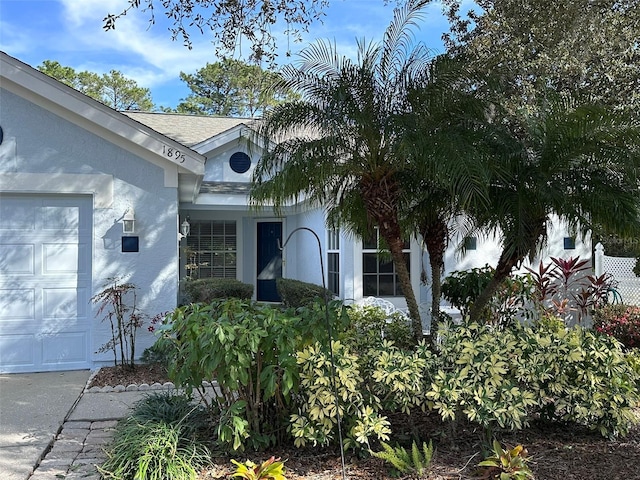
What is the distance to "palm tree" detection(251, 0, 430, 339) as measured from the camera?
17.8ft

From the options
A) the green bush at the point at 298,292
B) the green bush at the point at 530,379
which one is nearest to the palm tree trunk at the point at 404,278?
the green bush at the point at 530,379

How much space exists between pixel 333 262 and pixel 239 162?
176 inches

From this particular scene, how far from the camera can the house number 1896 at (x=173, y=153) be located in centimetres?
784

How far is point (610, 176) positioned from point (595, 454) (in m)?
2.58

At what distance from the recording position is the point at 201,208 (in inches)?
555

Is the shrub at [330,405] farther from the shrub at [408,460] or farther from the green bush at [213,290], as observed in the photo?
the green bush at [213,290]

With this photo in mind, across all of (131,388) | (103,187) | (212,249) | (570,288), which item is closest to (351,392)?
(131,388)

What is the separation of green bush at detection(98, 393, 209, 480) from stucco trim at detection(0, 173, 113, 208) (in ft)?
12.4

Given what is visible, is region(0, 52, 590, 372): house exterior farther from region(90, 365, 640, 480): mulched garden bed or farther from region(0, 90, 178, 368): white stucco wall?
region(90, 365, 640, 480): mulched garden bed

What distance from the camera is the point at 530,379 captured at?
15.2 feet

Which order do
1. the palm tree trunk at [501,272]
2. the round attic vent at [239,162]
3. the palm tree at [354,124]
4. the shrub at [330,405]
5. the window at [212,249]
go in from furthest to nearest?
the window at [212,249] → the round attic vent at [239,162] → the palm tree trunk at [501,272] → the palm tree at [354,124] → the shrub at [330,405]

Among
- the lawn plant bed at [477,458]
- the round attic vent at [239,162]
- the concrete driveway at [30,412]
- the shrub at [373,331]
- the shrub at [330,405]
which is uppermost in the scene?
the round attic vent at [239,162]

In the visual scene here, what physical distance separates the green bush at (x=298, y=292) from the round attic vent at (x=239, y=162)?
355 centimetres

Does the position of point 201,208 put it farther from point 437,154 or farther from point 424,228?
point 437,154
